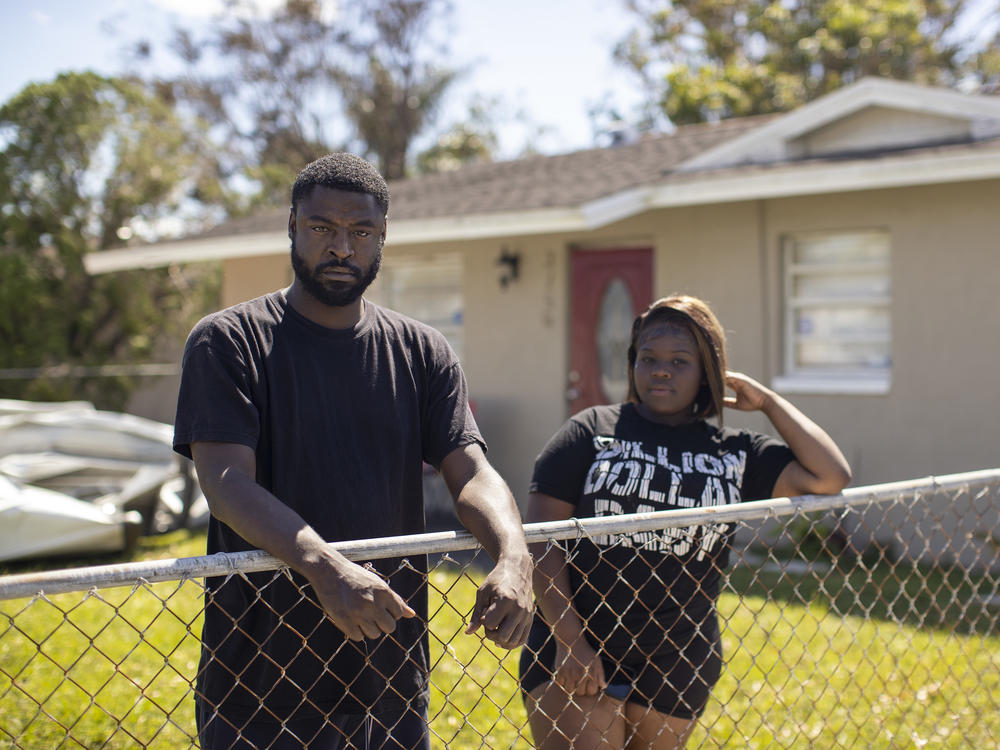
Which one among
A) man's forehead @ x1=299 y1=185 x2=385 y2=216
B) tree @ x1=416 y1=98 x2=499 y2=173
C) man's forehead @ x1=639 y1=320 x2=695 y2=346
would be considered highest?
tree @ x1=416 y1=98 x2=499 y2=173

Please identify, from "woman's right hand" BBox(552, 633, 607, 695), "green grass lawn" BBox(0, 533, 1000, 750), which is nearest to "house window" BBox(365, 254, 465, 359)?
"green grass lawn" BBox(0, 533, 1000, 750)

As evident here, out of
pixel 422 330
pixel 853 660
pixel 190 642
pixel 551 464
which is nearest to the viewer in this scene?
pixel 422 330

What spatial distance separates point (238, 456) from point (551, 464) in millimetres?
967

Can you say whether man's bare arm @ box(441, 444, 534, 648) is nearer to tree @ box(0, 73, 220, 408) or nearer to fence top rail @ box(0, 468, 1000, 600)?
fence top rail @ box(0, 468, 1000, 600)

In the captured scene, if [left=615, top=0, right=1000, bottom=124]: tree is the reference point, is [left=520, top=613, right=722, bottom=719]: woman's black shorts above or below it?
below

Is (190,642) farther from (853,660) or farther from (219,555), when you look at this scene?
(219,555)

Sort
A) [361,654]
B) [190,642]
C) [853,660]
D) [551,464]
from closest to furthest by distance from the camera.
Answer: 1. [361,654]
2. [551,464]
3. [853,660]
4. [190,642]

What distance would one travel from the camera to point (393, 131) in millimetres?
28062

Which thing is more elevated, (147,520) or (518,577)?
(518,577)

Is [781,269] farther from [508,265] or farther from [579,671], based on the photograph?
[579,671]

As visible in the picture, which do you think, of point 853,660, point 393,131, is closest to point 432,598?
point 853,660

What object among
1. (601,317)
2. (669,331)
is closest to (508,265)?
(601,317)

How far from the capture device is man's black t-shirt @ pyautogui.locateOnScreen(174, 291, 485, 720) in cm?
208

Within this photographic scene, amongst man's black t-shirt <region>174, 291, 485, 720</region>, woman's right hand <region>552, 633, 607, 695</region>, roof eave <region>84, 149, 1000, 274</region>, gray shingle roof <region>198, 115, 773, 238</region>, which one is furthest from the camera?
gray shingle roof <region>198, 115, 773, 238</region>
